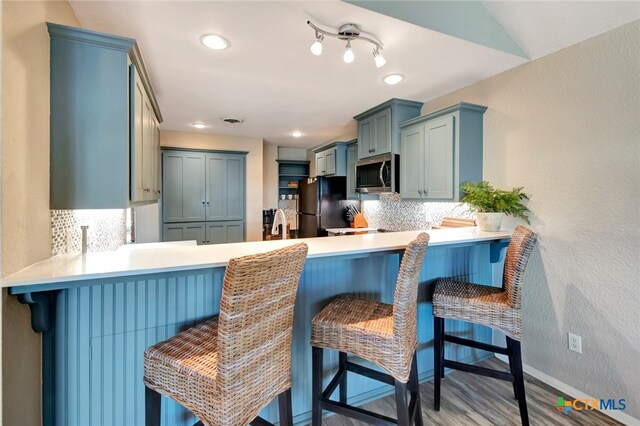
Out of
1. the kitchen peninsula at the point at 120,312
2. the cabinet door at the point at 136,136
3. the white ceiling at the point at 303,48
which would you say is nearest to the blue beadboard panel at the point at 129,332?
the kitchen peninsula at the point at 120,312

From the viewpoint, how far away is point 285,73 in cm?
250

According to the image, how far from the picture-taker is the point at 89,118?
1400 mm

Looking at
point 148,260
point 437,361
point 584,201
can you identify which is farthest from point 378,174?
point 148,260

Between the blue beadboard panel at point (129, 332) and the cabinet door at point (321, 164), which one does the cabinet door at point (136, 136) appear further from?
the cabinet door at point (321, 164)

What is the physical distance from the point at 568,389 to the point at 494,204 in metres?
1.36

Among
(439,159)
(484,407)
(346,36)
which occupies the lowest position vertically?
(484,407)

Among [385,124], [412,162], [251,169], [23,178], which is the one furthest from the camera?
[251,169]

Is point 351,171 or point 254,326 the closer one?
point 254,326

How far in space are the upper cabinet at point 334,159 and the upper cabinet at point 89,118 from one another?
3.29 meters

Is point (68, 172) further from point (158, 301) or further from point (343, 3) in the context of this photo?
point (343, 3)

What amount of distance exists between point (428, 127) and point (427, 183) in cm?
55

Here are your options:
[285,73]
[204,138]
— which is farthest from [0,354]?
[204,138]

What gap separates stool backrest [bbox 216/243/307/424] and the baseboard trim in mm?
2122

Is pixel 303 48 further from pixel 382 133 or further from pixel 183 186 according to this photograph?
pixel 183 186
